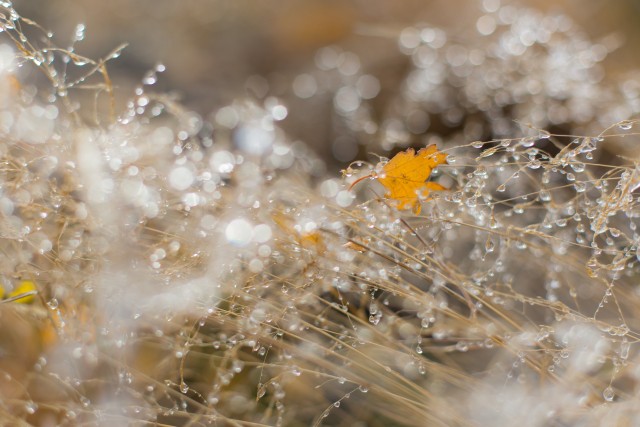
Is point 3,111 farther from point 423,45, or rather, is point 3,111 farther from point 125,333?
point 423,45

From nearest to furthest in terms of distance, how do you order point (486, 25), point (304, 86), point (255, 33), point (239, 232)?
point (239, 232)
point (486, 25)
point (304, 86)
point (255, 33)

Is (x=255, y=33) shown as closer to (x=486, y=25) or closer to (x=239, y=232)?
(x=486, y=25)

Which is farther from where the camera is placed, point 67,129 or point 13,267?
point 67,129

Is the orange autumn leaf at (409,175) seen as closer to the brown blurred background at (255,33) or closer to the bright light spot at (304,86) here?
the brown blurred background at (255,33)

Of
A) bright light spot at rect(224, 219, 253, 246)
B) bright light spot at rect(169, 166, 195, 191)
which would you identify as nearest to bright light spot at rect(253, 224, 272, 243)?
bright light spot at rect(224, 219, 253, 246)

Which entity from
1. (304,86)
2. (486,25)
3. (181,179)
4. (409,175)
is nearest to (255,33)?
(304,86)

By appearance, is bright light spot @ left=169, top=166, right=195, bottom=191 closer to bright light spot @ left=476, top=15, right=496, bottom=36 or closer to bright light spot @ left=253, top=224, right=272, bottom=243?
bright light spot @ left=253, top=224, right=272, bottom=243

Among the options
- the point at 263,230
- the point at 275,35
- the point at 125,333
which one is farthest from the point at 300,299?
the point at 275,35
